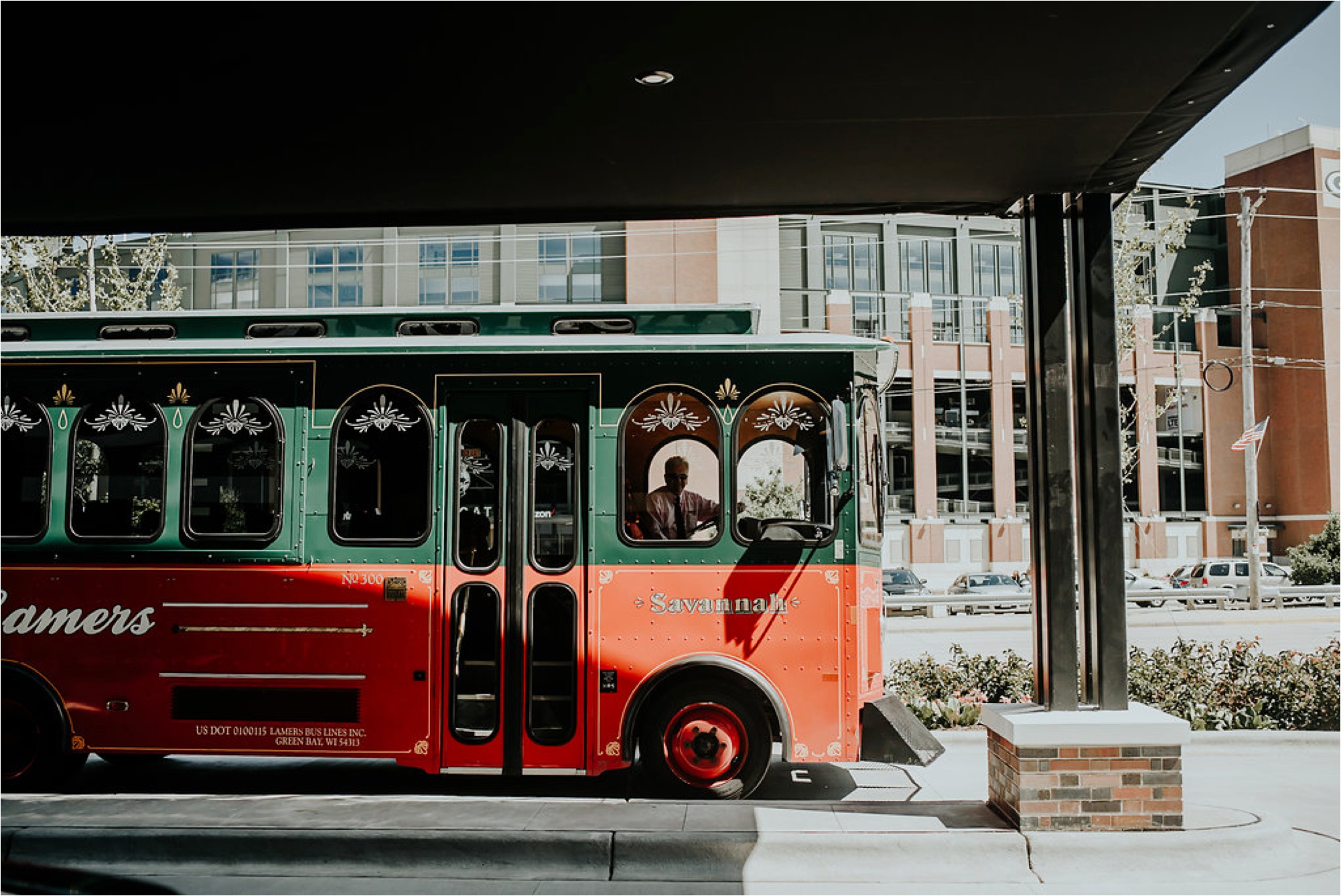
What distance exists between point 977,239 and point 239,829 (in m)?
50.5

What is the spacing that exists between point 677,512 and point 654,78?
3612 mm

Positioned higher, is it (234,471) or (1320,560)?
(234,471)

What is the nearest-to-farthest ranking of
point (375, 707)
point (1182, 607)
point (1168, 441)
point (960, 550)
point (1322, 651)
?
point (375, 707) < point (1322, 651) < point (1182, 607) < point (960, 550) < point (1168, 441)

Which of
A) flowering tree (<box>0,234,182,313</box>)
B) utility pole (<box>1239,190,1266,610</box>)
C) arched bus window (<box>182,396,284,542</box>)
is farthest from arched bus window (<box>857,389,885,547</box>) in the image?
utility pole (<box>1239,190,1266,610</box>)

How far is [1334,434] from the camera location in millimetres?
53531

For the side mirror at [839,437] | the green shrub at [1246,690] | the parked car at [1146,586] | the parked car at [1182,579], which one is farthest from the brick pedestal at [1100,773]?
the parked car at [1182,579]

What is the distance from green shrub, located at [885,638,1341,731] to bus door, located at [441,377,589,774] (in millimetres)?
4028

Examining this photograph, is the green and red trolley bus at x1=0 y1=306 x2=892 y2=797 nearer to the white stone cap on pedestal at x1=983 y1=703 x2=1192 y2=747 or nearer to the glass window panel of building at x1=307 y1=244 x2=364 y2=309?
the white stone cap on pedestal at x1=983 y1=703 x2=1192 y2=747

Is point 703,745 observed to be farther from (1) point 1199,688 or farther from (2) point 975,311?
(2) point 975,311

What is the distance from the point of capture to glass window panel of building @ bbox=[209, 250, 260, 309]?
4341cm

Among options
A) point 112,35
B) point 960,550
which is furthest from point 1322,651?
point 960,550

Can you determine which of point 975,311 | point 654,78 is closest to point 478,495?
point 654,78

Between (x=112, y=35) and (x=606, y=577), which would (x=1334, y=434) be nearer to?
(x=606, y=577)

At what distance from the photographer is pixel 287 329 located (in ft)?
28.0
